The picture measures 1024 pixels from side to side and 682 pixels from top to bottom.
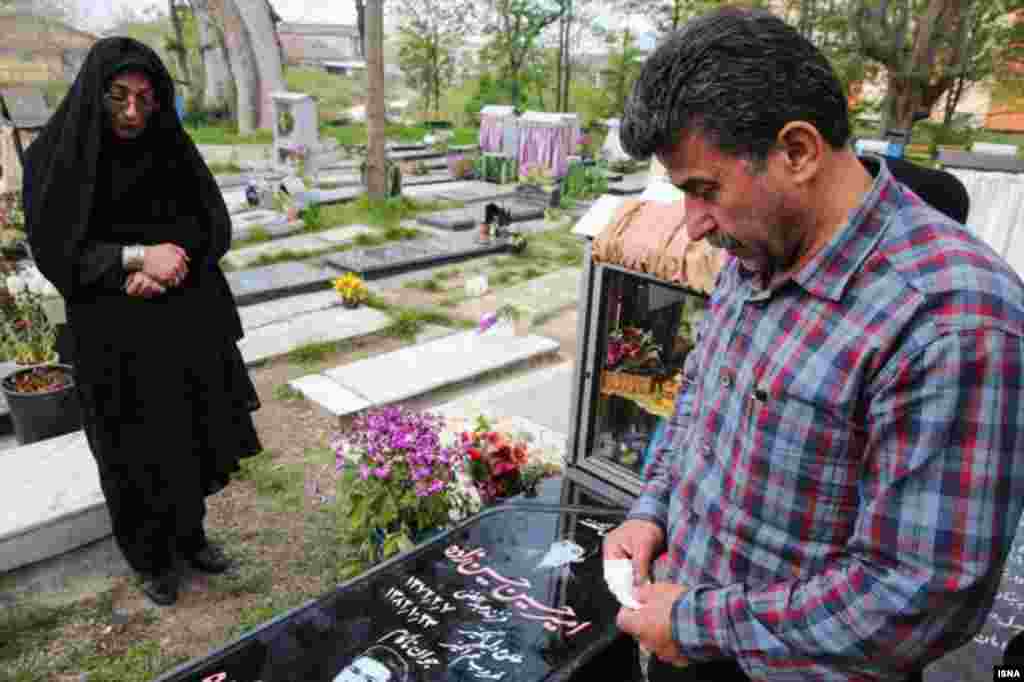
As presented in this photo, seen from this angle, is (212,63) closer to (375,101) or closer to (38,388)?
(375,101)

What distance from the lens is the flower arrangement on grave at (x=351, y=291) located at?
6.82 metres

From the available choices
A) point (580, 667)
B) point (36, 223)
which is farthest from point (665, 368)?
point (36, 223)

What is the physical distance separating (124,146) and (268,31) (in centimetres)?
1882

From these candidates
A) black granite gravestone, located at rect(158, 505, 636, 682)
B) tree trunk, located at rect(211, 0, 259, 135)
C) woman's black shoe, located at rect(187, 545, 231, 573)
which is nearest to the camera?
black granite gravestone, located at rect(158, 505, 636, 682)

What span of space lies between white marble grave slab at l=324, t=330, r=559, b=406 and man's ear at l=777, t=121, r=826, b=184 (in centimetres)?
398

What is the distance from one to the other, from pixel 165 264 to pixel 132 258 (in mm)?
118

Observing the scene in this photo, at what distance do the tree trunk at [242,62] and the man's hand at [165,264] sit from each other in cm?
1934

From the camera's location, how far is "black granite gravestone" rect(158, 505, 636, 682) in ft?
6.30

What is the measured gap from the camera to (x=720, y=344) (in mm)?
1245

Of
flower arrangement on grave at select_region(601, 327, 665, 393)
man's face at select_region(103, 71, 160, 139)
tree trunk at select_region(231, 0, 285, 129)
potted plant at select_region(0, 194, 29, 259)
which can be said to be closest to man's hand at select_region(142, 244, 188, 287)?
man's face at select_region(103, 71, 160, 139)

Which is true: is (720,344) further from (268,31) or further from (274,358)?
(268,31)

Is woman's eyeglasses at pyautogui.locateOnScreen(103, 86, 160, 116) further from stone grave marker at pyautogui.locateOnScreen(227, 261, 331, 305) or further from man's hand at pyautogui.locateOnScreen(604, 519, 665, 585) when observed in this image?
stone grave marker at pyautogui.locateOnScreen(227, 261, 331, 305)

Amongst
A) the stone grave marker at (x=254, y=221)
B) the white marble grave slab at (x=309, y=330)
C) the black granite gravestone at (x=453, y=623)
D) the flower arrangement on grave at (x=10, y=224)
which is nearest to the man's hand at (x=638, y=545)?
the black granite gravestone at (x=453, y=623)

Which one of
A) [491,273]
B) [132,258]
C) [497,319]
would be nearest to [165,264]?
[132,258]
